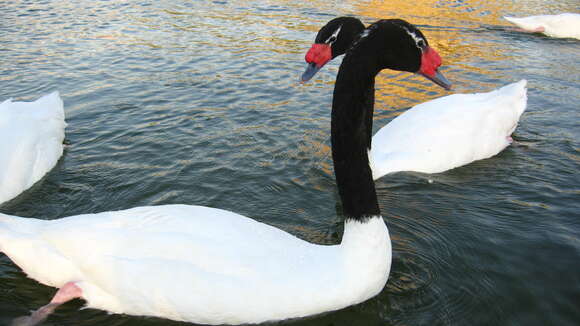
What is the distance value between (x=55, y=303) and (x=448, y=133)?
16.5 ft

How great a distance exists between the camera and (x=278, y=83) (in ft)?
33.4

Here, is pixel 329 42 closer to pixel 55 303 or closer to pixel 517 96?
pixel 517 96

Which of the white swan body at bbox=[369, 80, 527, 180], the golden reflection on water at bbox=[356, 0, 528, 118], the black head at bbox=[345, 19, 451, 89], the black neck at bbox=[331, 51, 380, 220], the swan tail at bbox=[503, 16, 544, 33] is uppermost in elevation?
the black head at bbox=[345, 19, 451, 89]

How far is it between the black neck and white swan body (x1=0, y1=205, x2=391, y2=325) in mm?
176

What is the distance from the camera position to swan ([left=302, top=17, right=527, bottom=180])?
6117 millimetres

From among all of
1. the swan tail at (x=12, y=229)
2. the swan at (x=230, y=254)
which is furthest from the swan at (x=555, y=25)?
the swan tail at (x=12, y=229)

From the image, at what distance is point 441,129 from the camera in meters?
6.77

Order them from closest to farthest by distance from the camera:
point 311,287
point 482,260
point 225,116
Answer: point 311,287 → point 482,260 → point 225,116

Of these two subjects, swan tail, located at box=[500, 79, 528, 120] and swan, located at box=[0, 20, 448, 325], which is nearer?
swan, located at box=[0, 20, 448, 325]

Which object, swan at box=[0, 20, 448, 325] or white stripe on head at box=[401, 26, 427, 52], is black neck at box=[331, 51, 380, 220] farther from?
white stripe on head at box=[401, 26, 427, 52]

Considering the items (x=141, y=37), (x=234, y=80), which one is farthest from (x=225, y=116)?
(x=141, y=37)

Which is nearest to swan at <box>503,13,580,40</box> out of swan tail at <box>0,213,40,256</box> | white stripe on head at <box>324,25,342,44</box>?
white stripe on head at <box>324,25,342,44</box>

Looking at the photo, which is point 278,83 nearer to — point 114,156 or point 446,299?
point 114,156

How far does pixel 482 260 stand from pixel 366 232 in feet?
5.07
